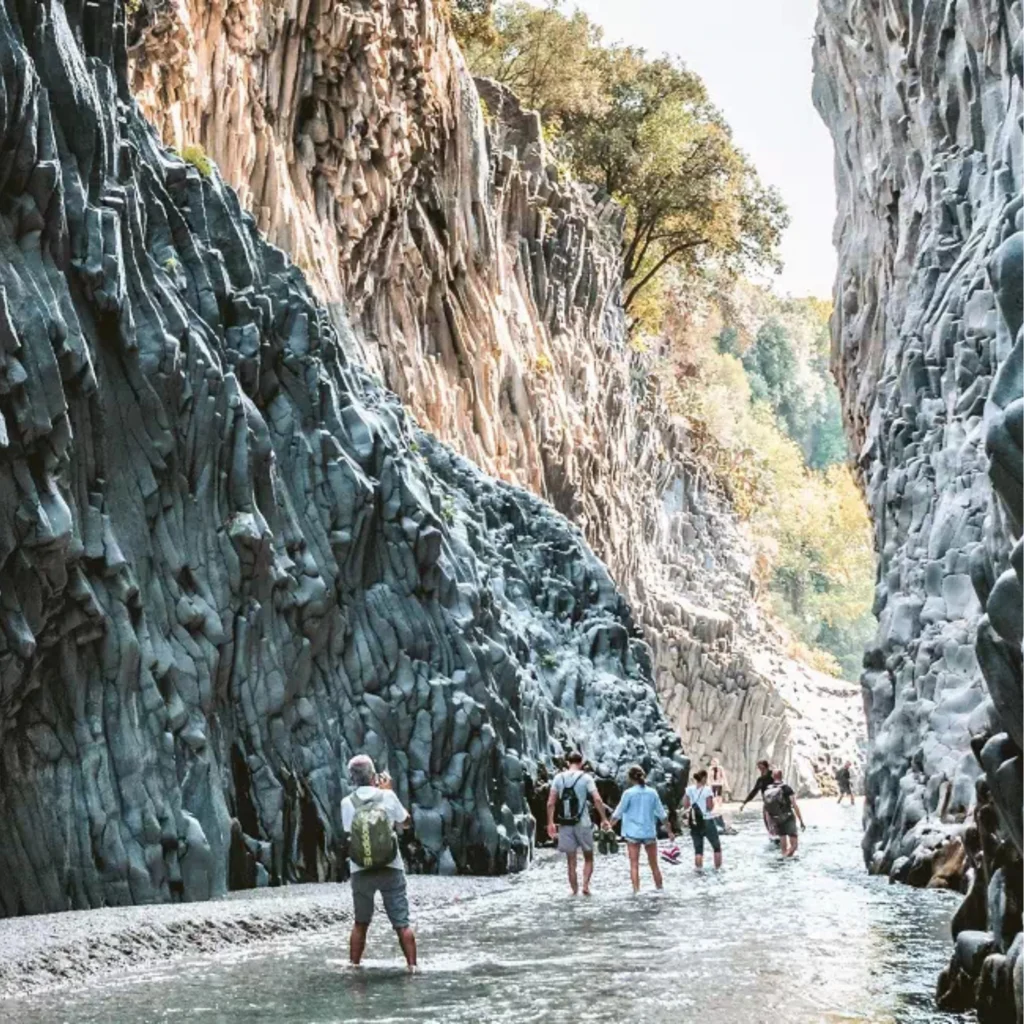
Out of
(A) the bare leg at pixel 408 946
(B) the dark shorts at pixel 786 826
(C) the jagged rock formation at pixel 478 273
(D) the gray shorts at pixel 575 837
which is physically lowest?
(A) the bare leg at pixel 408 946

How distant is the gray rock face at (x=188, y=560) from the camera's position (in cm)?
1406

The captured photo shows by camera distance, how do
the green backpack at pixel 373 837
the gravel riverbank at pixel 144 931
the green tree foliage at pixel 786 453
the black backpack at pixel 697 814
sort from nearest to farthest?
the gravel riverbank at pixel 144 931
the green backpack at pixel 373 837
the black backpack at pixel 697 814
the green tree foliage at pixel 786 453

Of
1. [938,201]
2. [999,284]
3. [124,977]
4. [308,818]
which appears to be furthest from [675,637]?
[999,284]

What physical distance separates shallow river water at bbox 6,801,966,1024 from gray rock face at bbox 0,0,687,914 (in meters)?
2.59

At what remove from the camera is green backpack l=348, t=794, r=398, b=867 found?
11.1 m

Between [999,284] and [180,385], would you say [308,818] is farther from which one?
[999,284]

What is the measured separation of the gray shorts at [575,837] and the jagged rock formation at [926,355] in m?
4.08

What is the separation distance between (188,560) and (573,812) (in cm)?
537

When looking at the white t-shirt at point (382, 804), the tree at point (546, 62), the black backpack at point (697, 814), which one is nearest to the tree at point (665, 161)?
the tree at point (546, 62)

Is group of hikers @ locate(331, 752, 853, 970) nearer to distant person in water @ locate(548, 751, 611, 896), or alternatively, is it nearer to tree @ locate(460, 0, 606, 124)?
distant person in water @ locate(548, 751, 611, 896)

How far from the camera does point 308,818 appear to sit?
18328 mm

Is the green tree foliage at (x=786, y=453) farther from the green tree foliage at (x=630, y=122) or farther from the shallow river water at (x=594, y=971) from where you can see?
the shallow river water at (x=594, y=971)

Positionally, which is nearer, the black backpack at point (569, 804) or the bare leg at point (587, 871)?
the black backpack at point (569, 804)

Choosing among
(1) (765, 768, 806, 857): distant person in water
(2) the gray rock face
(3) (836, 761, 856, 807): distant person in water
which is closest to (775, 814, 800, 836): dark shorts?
(1) (765, 768, 806, 857): distant person in water
